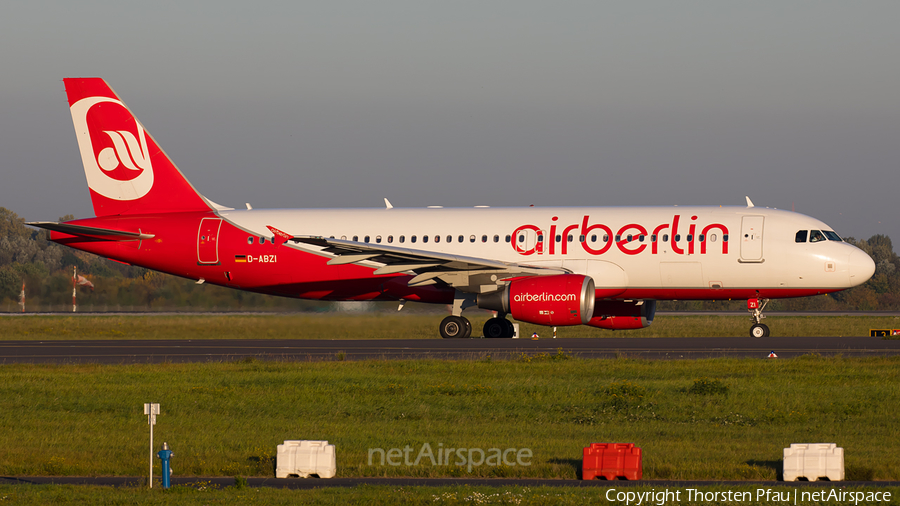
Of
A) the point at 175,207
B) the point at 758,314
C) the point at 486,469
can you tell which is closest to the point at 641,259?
the point at 758,314

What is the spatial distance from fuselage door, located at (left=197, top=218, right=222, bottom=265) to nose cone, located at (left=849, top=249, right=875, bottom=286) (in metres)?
20.7

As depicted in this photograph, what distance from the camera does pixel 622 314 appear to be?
3219 cm

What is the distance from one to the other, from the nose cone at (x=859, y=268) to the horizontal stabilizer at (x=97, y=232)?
22.9 m

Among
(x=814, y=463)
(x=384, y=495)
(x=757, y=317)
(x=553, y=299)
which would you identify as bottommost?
(x=384, y=495)

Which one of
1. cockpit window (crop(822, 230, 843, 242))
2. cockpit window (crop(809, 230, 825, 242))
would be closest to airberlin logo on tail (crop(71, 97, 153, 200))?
cockpit window (crop(809, 230, 825, 242))

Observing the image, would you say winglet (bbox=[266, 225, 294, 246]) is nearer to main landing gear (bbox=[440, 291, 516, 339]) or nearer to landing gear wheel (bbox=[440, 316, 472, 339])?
main landing gear (bbox=[440, 291, 516, 339])

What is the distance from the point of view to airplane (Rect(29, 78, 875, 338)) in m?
29.6

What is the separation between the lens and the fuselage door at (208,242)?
33688mm

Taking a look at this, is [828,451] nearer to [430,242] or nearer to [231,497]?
[231,497]

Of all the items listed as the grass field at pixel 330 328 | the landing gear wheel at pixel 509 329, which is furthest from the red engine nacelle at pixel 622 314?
the landing gear wheel at pixel 509 329

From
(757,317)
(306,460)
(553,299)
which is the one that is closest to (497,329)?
(553,299)

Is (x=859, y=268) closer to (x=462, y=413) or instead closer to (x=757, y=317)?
(x=757, y=317)

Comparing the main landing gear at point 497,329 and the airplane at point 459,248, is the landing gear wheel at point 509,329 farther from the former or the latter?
the airplane at point 459,248

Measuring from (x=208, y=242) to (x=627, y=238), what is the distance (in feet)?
46.9
